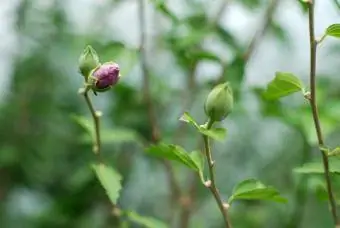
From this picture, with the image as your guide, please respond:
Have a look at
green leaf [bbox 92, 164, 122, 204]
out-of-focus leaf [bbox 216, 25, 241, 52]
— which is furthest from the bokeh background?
green leaf [bbox 92, 164, 122, 204]

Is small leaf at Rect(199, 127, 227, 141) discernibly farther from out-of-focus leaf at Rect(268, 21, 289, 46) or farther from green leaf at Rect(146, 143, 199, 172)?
out-of-focus leaf at Rect(268, 21, 289, 46)

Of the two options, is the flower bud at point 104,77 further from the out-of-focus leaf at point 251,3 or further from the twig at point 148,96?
the out-of-focus leaf at point 251,3

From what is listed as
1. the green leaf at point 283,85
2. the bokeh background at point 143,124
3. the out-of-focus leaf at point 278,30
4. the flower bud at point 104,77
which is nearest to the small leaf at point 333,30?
the green leaf at point 283,85

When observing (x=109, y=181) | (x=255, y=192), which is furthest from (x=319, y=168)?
(x=109, y=181)

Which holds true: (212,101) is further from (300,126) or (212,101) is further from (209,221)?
(209,221)

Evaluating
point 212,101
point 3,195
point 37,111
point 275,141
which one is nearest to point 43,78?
point 37,111

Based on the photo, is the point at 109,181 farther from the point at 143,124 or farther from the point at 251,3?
the point at 143,124

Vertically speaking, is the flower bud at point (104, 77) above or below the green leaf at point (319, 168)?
above
